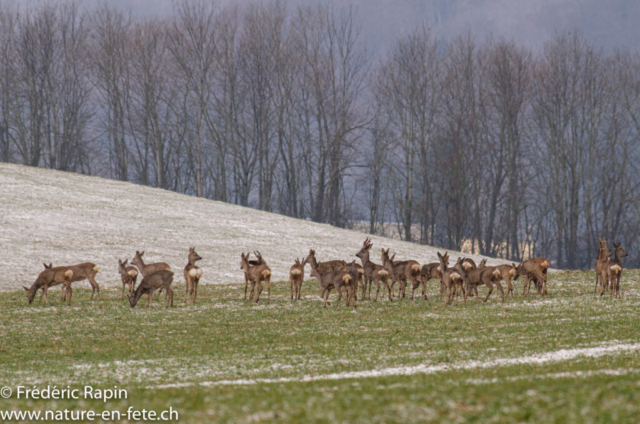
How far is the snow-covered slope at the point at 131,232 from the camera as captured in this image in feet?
119

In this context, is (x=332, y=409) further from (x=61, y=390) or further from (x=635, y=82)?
(x=635, y=82)

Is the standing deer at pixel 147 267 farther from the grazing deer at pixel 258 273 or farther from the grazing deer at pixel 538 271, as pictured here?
the grazing deer at pixel 538 271

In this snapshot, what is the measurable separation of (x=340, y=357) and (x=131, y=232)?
33.6m

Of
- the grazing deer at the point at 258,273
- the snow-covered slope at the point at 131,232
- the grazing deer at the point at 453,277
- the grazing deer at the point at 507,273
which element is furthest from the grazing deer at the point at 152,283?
the grazing deer at the point at 507,273

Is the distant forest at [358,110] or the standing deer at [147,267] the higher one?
the distant forest at [358,110]

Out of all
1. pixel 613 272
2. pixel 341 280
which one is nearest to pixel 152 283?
pixel 341 280

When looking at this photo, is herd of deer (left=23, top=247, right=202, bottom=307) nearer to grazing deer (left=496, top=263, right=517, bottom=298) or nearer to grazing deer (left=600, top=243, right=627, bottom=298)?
grazing deer (left=496, top=263, right=517, bottom=298)

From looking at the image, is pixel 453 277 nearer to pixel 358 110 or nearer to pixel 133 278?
pixel 133 278

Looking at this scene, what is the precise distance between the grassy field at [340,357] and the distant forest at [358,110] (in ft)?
167

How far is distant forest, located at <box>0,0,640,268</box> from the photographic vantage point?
73.5m

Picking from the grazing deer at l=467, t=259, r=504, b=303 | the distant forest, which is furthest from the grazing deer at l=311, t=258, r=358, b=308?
the distant forest

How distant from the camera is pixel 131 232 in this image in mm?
43969

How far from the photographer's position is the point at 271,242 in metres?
46.5

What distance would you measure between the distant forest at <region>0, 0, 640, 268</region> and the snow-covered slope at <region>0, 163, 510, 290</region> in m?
17.0
